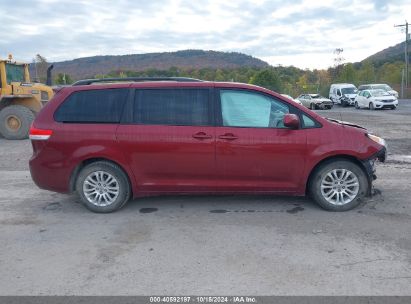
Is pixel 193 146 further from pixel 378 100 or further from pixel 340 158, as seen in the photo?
pixel 378 100

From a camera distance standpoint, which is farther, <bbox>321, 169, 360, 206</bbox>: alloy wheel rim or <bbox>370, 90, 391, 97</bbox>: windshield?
<bbox>370, 90, 391, 97</bbox>: windshield

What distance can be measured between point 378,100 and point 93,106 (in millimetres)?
26852

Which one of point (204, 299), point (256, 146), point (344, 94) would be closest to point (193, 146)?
point (256, 146)

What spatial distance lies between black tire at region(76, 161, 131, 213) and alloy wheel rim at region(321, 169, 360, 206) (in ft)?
8.82

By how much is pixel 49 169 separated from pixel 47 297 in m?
2.48

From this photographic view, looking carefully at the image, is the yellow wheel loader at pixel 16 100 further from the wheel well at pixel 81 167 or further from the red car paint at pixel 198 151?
the wheel well at pixel 81 167

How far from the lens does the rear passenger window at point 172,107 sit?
17.1 ft

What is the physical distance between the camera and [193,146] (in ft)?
16.9

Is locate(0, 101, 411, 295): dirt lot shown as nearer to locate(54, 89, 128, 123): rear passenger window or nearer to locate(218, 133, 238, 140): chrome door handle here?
locate(218, 133, 238, 140): chrome door handle

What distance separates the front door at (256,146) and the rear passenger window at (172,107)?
0.27 metres

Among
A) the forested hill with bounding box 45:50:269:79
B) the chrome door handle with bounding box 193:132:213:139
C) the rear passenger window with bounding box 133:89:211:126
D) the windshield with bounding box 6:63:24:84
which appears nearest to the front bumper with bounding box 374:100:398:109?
the windshield with bounding box 6:63:24:84

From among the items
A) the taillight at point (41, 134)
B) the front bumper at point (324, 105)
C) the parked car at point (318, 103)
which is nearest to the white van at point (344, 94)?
the parked car at point (318, 103)

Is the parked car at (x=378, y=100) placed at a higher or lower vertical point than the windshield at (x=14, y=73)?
lower

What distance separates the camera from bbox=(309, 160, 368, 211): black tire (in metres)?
5.22
